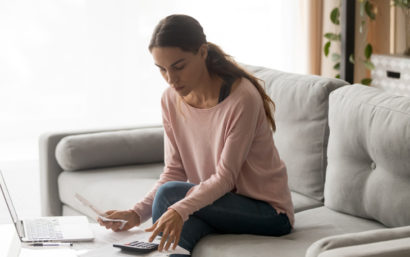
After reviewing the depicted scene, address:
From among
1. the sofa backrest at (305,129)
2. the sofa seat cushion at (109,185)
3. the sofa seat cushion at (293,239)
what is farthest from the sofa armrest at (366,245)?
the sofa seat cushion at (109,185)

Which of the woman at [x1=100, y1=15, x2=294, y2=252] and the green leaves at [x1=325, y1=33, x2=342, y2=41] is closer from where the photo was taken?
the woman at [x1=100, y1=15, x2=294, y2=252]

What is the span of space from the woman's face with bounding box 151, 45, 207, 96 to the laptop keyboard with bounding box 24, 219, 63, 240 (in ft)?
1.61

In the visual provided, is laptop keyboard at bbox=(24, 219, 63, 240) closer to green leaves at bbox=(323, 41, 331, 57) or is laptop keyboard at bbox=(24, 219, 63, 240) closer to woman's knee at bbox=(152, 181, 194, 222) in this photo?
woman's knee at bbox=(152, 181, 194, 222)

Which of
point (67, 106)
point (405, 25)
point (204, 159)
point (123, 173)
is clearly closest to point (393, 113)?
point (204, 159)

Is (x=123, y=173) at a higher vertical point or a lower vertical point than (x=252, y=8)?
lower

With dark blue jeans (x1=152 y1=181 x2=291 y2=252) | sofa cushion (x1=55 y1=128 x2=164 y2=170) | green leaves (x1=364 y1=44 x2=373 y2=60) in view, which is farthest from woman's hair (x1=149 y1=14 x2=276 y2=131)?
green leaves (x1=364 y1=44 x2=373 y2=60)

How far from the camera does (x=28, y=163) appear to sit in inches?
160

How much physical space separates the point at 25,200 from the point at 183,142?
1977 mm

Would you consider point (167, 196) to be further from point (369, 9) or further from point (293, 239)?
point (369, 9)

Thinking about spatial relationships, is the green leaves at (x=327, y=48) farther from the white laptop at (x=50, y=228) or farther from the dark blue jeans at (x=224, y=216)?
the white laptop at (x=50, y=228)

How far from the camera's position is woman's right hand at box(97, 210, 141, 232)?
1.90 metres

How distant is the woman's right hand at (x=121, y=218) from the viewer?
6.25 feet

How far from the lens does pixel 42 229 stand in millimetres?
1878

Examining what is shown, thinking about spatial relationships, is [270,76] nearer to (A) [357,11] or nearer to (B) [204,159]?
(B) [204,159]
